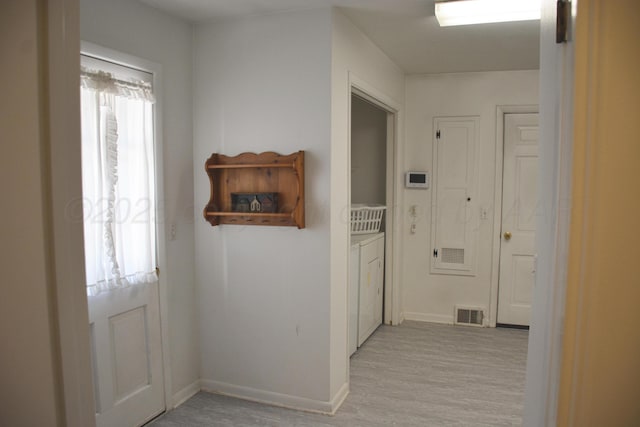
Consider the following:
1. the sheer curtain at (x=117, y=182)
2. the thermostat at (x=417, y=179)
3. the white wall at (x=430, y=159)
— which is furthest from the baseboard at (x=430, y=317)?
the sheer curtain at (x=117, y=182)

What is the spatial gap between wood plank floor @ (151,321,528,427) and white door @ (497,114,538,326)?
399 millimetres

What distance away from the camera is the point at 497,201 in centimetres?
463

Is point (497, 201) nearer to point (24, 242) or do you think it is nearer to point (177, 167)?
point (177, 167)

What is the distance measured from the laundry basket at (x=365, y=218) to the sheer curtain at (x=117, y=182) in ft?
6.28

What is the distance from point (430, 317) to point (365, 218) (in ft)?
4.71

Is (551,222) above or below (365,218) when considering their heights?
above

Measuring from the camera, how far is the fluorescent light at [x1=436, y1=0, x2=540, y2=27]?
266cm

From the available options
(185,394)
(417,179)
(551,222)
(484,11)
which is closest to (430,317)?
(417,179)

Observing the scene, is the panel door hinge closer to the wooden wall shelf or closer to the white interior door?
the wooden wall shelf

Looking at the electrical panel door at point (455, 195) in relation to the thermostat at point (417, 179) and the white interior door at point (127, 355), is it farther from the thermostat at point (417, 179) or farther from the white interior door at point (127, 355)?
the white interior door at point (127, 355)

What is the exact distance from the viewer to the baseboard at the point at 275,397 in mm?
2947

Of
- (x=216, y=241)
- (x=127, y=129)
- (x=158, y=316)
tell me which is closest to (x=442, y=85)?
(x=216, y=241)

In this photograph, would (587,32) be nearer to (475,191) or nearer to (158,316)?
(158,316)

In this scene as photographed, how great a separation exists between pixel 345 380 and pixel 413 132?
8.98 ft
